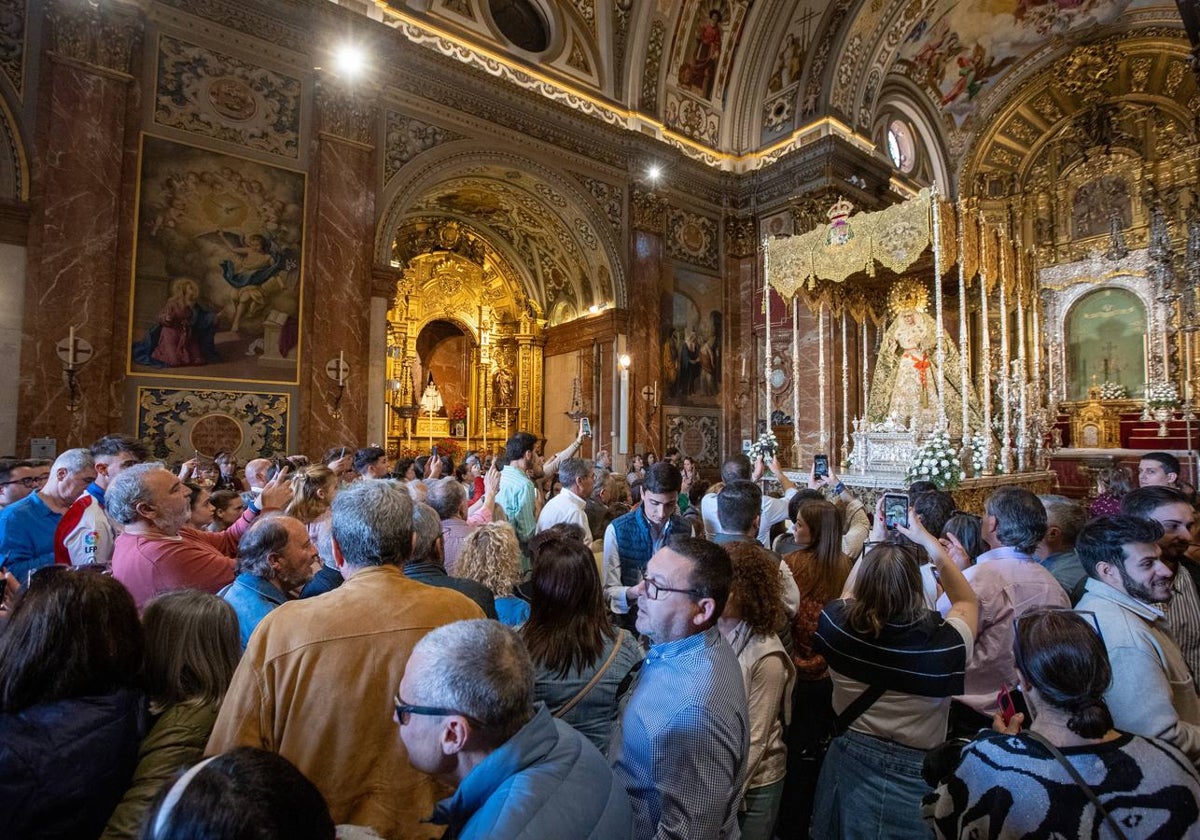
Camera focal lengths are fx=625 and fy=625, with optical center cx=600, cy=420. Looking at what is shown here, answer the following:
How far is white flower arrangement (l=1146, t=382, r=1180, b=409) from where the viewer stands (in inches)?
564

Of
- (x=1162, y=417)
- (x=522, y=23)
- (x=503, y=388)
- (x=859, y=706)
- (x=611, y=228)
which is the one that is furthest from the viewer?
(x=503, y=388)

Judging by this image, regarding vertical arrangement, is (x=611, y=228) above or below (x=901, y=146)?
below

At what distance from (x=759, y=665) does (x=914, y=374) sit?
32.8ft

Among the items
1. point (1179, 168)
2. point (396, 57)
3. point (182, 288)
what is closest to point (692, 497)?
point (182, 288)

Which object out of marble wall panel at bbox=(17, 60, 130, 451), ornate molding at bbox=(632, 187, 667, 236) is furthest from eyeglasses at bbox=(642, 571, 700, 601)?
ornate molding at bbox=(632, 187, 667, 236)

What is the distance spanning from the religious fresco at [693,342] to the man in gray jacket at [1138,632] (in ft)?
36.7

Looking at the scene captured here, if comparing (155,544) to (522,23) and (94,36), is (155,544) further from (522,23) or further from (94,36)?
(522,23)

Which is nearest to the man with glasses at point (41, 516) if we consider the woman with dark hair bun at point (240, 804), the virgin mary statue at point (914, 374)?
the woman with dark hair bun at point (240, 804)

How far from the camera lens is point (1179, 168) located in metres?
15.5

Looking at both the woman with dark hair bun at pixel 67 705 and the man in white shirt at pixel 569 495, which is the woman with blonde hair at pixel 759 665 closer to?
the woman with dark hair bun at pixel 67 705

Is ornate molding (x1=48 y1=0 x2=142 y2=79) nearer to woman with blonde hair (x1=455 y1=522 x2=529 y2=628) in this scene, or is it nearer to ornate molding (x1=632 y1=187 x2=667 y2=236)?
ornate molding (x1=632 y1=187 x2=667 y2=236)

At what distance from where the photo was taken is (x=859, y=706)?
2.15 m

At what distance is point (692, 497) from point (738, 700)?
206 inches

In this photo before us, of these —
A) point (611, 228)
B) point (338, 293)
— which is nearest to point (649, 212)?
point (611, 228)
